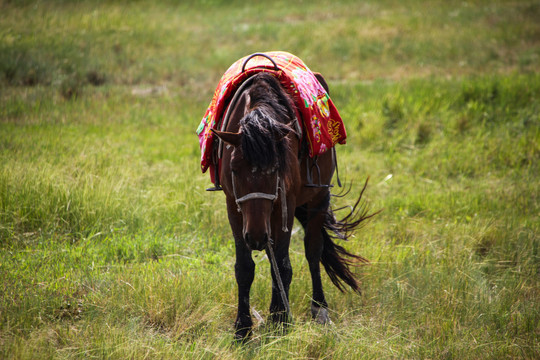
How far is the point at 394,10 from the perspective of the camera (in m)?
19.1

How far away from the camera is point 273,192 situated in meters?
2.63

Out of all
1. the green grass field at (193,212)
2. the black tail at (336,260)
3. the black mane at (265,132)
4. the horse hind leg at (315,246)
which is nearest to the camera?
the black mane at (265,132)

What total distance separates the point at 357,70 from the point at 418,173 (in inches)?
264

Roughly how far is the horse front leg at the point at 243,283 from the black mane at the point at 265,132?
724mm

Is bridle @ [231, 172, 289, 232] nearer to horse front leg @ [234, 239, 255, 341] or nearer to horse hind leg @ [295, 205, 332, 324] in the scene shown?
horse front leg @ [234, 239, 255, 341]

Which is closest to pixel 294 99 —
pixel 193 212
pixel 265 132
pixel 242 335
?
pixel 265 132

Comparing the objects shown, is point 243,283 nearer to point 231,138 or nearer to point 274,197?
point 274,197

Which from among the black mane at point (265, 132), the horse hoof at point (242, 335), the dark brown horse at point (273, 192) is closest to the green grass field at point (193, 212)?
the horse hoof at point (242, 335)

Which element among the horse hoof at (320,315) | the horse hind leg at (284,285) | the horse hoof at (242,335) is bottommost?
the horse hoof at (320,315)

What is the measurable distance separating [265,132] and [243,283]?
113 centimetres

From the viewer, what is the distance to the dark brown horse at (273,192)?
2.55 m

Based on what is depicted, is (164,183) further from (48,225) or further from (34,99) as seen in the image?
(34,99)

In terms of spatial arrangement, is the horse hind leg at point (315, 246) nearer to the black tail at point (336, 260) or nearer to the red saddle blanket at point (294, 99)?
the black tail at point (336, 260)

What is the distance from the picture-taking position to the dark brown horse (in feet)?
8.38
